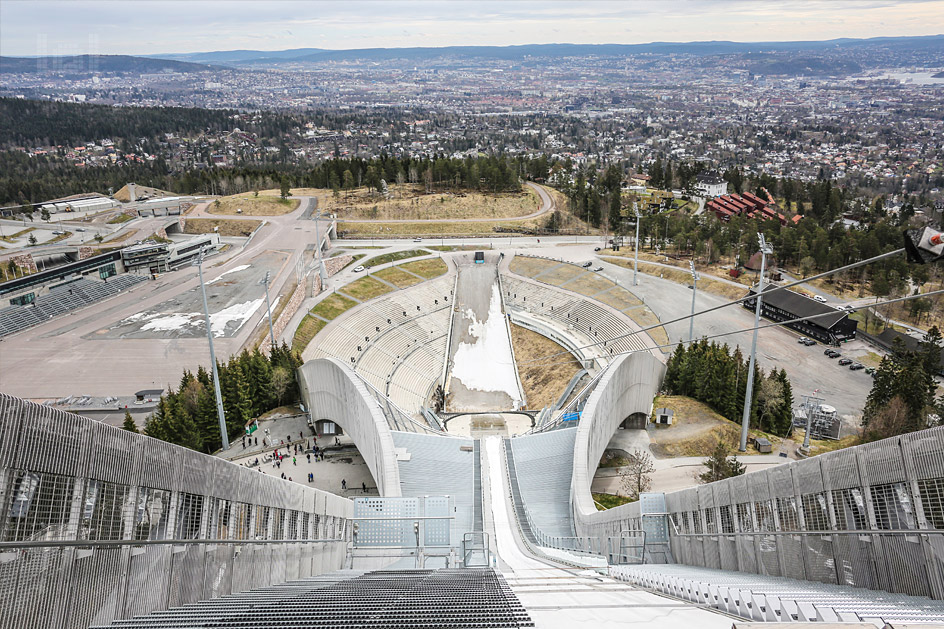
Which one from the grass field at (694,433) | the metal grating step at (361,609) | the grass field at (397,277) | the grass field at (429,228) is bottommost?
the metal grating step at (361,609)

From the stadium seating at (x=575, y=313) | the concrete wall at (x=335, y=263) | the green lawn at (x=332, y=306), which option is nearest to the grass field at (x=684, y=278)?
the stadium seating at (x=575, y=313)

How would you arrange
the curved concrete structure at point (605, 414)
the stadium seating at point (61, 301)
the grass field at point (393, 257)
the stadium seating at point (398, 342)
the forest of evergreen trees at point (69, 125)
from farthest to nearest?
the forest of evergreen trees at point (69, 125) → the grass field at point (393, 257) → the stadium seating at point (61, 301) → the stadium seating at point (398, 342) → the curved concrete structure at point (605, 414)

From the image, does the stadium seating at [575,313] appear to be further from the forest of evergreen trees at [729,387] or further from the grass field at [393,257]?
the grass field at [393,257]

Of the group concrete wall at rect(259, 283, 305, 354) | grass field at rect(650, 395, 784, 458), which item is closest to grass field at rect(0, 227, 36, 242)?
concrete wall at rect(259, 283, 305, 354)

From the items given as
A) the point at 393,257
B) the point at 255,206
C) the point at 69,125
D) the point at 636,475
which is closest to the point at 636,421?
the point at 636,475

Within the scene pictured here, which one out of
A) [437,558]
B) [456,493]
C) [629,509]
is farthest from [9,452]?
[456,493]

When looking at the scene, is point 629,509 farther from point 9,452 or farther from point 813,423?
point 813,423
